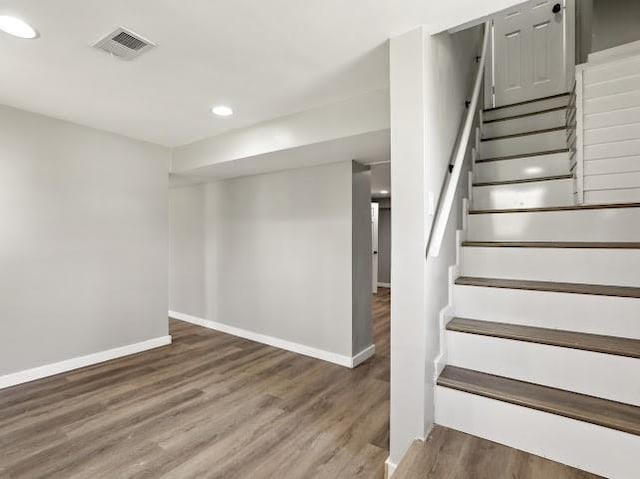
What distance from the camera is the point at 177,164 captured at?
12.7 feet

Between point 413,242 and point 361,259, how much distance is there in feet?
5.97

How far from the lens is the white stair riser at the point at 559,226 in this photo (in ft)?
6.28

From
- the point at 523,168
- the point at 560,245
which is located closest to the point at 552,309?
the point at 560,245

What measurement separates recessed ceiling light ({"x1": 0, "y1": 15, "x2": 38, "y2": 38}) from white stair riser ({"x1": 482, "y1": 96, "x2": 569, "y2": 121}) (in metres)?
3.62

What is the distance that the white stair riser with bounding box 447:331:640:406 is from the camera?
1415mm

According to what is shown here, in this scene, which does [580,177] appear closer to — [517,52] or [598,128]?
[598,128]

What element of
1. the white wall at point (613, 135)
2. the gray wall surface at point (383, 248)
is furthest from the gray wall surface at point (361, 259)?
the gray wall surface at point (383, 248)

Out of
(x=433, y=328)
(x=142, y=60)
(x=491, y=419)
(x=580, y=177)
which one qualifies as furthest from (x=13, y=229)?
(x=580, y=177)

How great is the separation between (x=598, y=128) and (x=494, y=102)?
1739 millimetres

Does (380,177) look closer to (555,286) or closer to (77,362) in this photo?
(555,286)

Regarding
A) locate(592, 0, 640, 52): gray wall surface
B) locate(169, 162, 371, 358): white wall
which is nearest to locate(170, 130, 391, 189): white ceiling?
locate(169, 162, 371, 358): white wall

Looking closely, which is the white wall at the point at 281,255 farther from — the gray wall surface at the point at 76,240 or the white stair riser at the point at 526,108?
the white stair riser at the point at 526,108

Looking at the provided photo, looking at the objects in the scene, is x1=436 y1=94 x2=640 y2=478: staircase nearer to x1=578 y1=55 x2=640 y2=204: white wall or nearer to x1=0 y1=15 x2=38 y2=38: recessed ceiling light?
x1=578 y1=55 x2=640 y2=204: white wall

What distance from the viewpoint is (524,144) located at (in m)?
2.83
